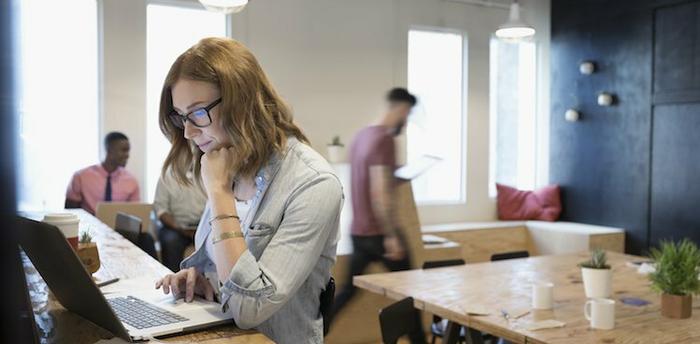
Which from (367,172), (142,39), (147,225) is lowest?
(147,225)

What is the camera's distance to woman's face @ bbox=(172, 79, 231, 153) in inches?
48.4

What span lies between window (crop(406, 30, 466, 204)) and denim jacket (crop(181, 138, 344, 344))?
5622 millimetres

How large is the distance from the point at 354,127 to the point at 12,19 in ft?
20.6

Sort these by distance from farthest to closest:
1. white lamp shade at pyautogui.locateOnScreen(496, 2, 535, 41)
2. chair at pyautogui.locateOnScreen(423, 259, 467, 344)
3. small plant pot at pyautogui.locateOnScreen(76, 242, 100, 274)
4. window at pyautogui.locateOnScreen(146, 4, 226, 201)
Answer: window at pyautogui.locateOnScreen(146, 4, 226, 201) → white lamp shade at pyautogui.locateOnScreen(496, 2, 535, 41) → chair at pyautogui.locateOnScreen(423, 259, 467, 344) → small plant pot at pyautogui.locateOnScreen(76, 242, 100, 274)

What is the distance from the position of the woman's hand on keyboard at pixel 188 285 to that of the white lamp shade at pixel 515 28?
433 cm

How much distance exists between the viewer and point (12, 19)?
0.25 metres

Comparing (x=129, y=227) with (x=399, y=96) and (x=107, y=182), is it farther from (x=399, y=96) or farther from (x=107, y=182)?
(x=107, y=182)

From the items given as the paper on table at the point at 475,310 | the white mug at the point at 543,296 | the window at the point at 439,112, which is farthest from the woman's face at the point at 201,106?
the window at the point at 439,112

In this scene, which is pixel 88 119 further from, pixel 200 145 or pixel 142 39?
pixel 200 145

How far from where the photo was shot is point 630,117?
6.54 metres

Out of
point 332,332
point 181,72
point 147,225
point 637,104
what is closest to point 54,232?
point 181,72

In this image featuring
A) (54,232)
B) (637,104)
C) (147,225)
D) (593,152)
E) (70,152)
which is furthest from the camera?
(593,152)

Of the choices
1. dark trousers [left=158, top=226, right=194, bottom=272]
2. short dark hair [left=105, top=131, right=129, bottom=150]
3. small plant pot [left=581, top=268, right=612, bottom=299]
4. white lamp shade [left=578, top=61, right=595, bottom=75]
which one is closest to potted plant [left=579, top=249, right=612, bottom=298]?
small plant pot [left=581, top=268, right=612, bottom=299]

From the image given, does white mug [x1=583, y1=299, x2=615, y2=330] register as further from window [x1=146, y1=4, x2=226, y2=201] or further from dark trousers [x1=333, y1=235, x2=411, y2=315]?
window [x1=146, y1=4, x2=226, y2=201]
